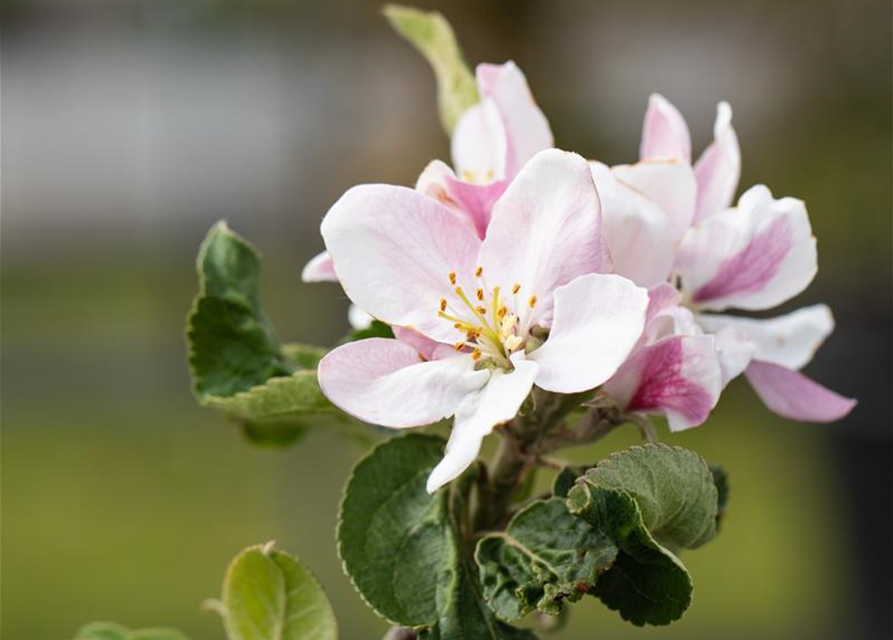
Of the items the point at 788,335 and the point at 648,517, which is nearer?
the point at 648,517

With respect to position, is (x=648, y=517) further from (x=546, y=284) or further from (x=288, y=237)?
(x=288, y=237)

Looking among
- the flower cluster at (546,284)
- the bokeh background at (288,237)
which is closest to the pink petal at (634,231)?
the flower cluster at (546,284)

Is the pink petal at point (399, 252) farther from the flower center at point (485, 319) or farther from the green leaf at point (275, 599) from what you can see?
the green leaf at point (275, 599)

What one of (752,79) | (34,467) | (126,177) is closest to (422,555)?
(34,467)

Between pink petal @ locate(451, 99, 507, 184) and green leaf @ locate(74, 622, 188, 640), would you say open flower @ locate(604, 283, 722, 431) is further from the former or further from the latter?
green leaf @ locate(74, 622, 188, 640)

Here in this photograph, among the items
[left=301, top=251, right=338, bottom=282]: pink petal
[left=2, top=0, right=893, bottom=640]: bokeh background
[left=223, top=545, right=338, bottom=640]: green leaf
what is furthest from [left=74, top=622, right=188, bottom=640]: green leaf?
[left=2, top=0, right=893, bottom=640]: bokeh background

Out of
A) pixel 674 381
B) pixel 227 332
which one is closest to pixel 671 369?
pixel 674 381
